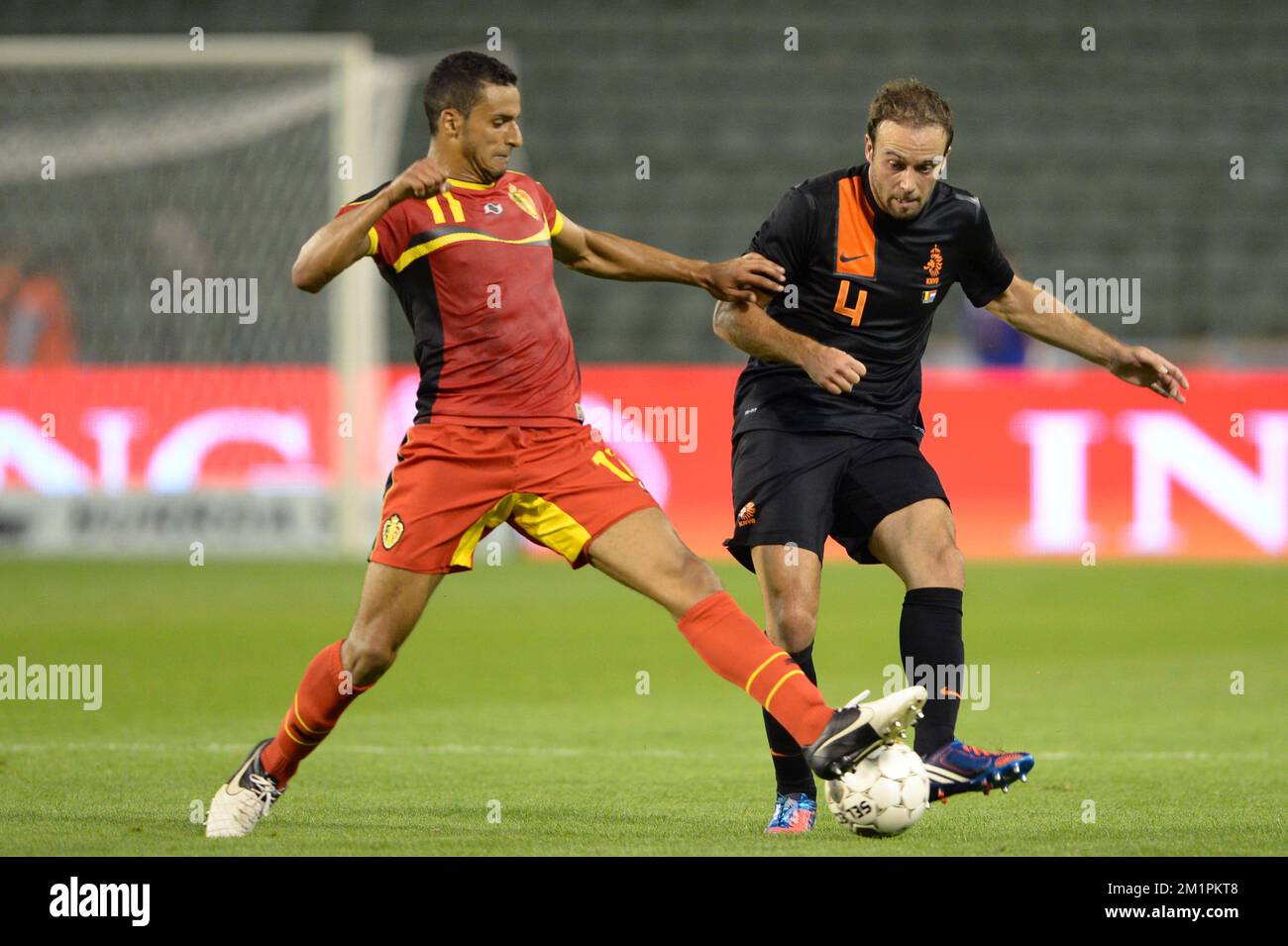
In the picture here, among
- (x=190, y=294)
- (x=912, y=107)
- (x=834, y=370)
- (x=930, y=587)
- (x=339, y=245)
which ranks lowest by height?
(x=930, y=587)

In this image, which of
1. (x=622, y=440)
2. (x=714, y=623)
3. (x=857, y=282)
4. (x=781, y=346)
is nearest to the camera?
(x=714, y=623)

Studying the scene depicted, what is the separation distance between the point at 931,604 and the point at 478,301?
4.88 feet

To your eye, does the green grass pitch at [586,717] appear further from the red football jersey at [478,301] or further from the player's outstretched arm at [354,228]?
the player's outstretched arm at [354,228]

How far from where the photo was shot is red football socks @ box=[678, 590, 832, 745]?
4867 millimetres

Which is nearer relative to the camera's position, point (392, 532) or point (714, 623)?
point (714, 623)

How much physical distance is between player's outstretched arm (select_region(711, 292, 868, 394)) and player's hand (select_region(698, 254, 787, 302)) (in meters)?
0.05

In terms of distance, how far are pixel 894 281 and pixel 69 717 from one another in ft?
13.4

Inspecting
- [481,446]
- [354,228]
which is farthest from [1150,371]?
[354,228]

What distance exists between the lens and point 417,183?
482 centimetres

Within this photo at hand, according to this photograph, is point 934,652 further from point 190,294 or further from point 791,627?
point 190,294

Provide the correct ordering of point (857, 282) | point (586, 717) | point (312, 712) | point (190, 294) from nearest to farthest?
point (312, 712) < point (857, 282) < point (586, 717) < point (190, 294)

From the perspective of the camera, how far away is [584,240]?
5441 millimetres

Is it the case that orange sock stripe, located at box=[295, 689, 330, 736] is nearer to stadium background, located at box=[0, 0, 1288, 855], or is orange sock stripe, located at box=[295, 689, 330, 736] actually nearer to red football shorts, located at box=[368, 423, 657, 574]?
stadium background, located at box=[0, 0, 1288, 855]

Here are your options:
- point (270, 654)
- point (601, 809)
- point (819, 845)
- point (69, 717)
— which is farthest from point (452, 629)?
point (819, 845)
